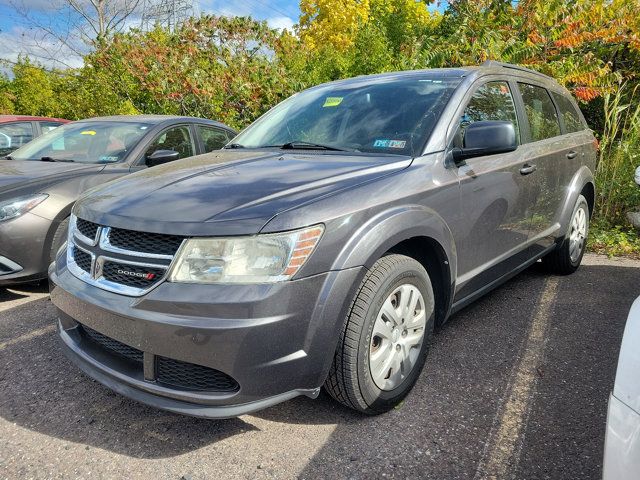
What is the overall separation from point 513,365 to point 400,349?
89cm

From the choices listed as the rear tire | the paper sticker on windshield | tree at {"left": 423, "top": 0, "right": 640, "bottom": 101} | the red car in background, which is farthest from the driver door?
the red car in background

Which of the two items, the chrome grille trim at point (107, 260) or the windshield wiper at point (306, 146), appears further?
the windshield wiper at point (306, 146)

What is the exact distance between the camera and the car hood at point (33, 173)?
Result: 13.1 ft

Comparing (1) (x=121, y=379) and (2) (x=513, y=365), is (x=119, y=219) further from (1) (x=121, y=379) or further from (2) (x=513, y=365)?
(2) (x=513, y=365)

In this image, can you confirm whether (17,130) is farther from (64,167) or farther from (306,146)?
(306,146)

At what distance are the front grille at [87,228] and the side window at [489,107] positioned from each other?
1930 mm

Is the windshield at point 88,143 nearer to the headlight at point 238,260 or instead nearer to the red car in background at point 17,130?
the red car in background at point 17,130

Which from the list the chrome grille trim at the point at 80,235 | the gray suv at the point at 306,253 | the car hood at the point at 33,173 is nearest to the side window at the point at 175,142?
the car hood at the point at 33,173

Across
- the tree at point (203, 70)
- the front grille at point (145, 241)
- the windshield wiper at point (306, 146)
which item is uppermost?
the tree at point (203, 70)

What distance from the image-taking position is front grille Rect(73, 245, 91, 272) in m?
2.32

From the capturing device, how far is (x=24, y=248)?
388 centimetres

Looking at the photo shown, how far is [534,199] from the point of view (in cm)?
357

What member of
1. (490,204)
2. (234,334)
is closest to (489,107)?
(490,204)

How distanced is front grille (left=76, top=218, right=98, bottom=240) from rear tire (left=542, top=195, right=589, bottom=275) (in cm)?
359
